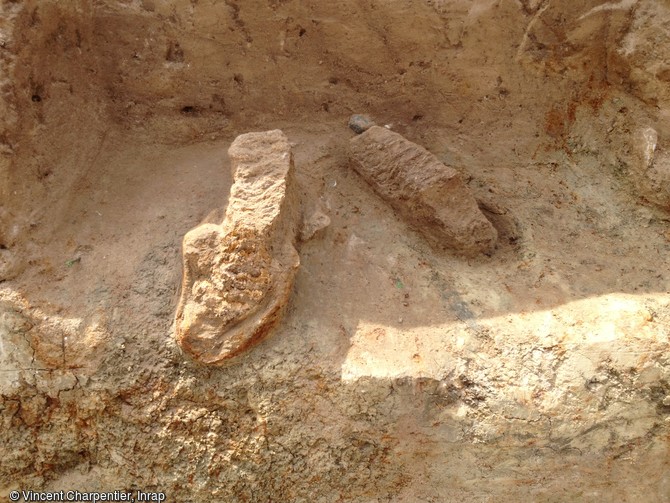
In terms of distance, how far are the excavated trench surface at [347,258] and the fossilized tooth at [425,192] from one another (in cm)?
6

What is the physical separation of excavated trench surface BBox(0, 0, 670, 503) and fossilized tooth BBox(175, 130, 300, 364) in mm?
84

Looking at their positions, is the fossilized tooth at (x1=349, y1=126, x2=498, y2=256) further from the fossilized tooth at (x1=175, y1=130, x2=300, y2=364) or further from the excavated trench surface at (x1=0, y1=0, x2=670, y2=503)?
the fossilized tooth at (x1=175, y1=130, x2=300, y2=364)

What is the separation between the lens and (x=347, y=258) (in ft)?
7.33

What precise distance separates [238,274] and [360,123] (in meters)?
0.86

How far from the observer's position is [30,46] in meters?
2.07

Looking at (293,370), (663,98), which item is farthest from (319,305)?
(663,98)

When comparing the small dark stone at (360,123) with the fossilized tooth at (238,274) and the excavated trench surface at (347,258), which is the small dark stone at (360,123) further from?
the fossilized tooth at (238,274)

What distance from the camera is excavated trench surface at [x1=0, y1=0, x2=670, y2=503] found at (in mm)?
2039

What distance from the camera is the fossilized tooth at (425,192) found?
2.27 m

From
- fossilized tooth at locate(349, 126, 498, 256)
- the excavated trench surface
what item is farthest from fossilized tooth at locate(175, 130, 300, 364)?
fossilized tooth at locate(349, 126, 498, 256)

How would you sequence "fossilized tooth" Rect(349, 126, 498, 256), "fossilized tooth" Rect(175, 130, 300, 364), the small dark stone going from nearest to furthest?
"fossilized tooth" Rect(175, 130, 300, 364) → "fossilized tooth" Rect(349, 126, 498, 256) → the small dark stone

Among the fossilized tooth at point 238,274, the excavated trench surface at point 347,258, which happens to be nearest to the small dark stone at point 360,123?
the excavated trench surface at point 347,258

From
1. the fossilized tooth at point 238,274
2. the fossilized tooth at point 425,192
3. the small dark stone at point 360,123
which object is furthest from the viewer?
the small dark stone at point 360,123

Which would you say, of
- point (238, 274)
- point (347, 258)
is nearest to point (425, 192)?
point (347, 258)
